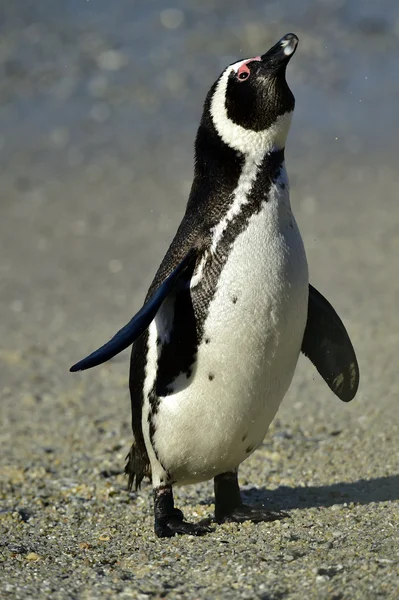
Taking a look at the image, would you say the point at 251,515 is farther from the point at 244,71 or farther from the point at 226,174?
the point at 244,71

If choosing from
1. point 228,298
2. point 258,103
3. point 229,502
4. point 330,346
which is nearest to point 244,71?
point 258,103

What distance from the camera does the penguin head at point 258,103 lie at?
3.74 metres

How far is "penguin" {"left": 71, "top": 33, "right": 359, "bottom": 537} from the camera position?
146 inches

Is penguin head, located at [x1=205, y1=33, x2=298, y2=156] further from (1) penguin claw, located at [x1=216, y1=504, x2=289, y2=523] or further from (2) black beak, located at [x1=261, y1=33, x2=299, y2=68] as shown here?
(1) penguin claw, located at [x1=216, y1=504, x2=289, y2=523]

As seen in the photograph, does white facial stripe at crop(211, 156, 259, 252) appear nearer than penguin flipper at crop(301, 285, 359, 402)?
Yes

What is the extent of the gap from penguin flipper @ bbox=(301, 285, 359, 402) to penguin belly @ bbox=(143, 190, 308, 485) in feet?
1.18

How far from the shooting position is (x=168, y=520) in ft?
13.2

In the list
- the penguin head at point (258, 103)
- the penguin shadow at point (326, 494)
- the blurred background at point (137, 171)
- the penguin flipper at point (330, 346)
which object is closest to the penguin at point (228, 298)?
the penguin head at point (258, 103)

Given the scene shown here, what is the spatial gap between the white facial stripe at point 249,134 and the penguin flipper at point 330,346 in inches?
27.3

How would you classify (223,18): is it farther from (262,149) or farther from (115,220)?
(262,149)

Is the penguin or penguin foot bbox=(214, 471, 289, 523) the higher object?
the penguin

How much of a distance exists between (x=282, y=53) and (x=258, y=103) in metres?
0.18

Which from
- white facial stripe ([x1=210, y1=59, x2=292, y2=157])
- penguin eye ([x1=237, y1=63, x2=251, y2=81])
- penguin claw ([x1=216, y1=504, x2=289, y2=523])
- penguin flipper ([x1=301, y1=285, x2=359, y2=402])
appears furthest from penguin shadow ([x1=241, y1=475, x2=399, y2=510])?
penguin eye ([x1=237, y1=63, x2=251, y2=81])

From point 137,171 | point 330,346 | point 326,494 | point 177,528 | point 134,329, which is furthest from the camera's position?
point 137,171
